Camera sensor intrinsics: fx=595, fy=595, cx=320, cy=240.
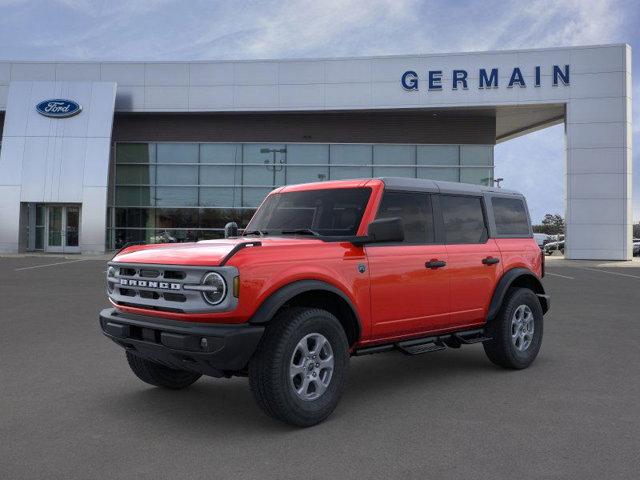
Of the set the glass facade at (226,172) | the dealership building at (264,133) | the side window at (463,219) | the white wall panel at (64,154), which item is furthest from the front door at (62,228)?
the side window at (463,219)

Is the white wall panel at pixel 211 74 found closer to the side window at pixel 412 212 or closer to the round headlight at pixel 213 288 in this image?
the side window at pixel 412 212

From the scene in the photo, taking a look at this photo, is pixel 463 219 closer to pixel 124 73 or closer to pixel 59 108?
pixel 124 73

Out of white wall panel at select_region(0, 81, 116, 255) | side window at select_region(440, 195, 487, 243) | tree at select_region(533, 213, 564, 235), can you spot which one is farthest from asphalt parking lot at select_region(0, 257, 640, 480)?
tree at select_region(533, 213, 564, 235)

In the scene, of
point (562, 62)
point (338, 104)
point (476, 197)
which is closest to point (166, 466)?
point (476, 197)

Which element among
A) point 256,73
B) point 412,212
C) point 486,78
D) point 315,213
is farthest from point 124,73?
point 412,212

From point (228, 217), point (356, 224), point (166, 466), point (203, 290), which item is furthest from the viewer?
point (228, 217)

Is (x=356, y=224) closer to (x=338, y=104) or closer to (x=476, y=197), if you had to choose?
(x=476, y=197)

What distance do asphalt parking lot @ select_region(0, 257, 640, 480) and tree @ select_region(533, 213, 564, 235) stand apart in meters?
92.3

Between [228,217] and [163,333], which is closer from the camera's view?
[163,333]

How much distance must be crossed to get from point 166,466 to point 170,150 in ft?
92.8

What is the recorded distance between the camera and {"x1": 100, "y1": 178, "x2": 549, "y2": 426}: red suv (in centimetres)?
409

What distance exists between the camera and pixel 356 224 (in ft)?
16.6

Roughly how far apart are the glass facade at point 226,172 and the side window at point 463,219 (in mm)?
23399

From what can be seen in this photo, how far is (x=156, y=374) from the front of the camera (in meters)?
5.21
